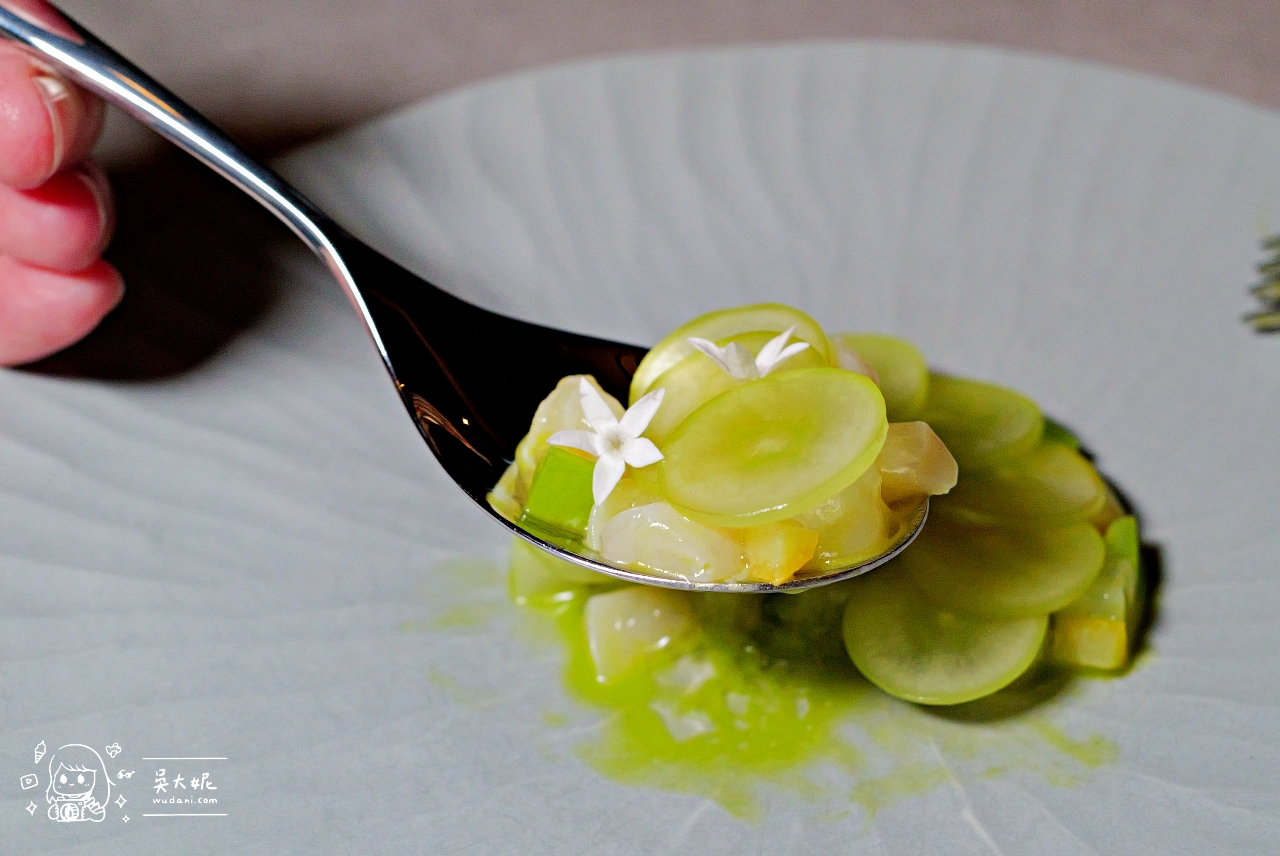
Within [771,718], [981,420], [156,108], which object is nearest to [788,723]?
[771,718]

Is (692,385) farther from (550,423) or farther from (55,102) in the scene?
(55,102)

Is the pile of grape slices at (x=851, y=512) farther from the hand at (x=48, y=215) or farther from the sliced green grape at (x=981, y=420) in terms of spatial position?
the hand at (x=48, y=215)

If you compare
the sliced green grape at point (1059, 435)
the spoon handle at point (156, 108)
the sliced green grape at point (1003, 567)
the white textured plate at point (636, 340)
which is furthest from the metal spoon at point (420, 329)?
the sliced green grape at point (1059, 435)

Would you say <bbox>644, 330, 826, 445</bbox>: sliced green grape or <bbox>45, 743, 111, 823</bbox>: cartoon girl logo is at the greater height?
<bbox>644, 330, 826, 445</bbox>: sliced green grape

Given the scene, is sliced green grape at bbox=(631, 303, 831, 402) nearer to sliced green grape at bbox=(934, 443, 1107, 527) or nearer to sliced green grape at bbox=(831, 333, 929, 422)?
sliced green grape at bbox=(831, 333, 929, 422)

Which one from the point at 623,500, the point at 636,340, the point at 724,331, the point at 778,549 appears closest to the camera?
the point at 778,549

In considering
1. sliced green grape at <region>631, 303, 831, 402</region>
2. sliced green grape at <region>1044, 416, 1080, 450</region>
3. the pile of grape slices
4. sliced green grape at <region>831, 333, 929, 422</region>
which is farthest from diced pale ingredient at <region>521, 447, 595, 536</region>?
sliced green grape at <region>1044, 416, 1080, 450</region>

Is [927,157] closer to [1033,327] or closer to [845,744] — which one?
[1033,327]
